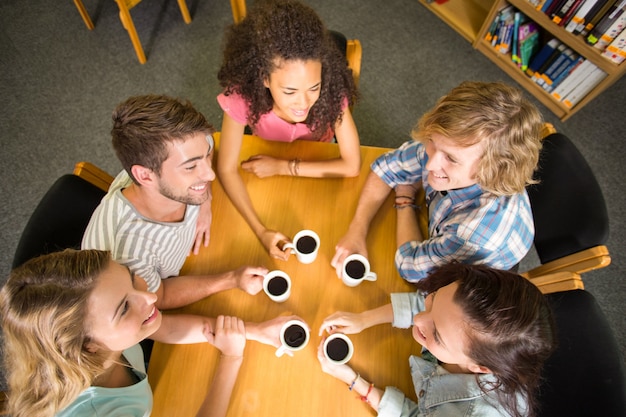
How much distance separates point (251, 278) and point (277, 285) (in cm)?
9

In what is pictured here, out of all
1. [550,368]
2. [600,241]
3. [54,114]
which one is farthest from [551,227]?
[54,114]

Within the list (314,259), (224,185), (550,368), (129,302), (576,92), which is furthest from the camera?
(576,92)

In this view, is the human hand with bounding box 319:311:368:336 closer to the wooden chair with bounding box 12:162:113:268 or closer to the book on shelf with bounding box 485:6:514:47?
the wooden chair with bounding box 12:162:113:268

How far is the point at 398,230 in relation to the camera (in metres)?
1.30

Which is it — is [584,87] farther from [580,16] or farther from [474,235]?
[474,235]

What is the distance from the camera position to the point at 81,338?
891 millimetres

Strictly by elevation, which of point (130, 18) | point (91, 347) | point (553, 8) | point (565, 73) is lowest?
point (130, 18)

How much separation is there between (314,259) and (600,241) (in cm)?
→ 90

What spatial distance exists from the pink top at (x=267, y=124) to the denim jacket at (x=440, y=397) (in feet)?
3.24

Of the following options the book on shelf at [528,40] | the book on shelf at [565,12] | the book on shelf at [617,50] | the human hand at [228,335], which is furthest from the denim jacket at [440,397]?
the book on shelf at [528,40]

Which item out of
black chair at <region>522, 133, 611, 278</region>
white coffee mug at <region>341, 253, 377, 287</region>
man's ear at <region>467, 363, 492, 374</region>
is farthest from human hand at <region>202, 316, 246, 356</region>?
black chair at <region>522, 133, 611, 278</region>

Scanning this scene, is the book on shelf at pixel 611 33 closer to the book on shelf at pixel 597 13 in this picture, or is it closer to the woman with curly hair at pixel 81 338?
the book on shelf at pixel 597 13

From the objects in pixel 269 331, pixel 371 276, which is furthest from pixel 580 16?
pixel 269 331

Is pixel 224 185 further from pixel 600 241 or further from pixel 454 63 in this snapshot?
pixel 454 63
